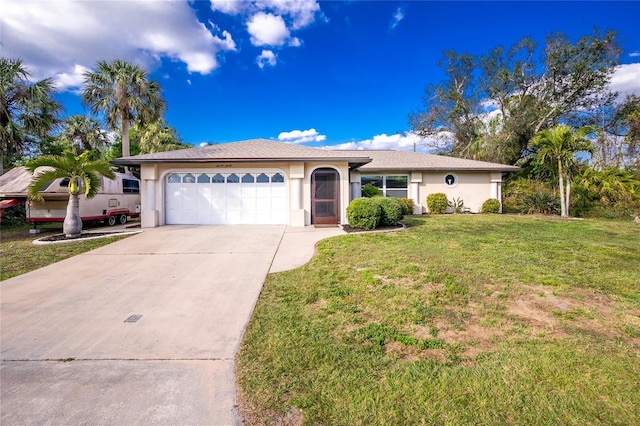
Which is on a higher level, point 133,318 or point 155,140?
point 155,140

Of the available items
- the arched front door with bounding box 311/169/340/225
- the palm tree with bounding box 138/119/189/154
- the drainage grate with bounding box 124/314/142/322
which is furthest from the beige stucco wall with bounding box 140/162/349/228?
the palm tree with bounding box 138/119/189/154

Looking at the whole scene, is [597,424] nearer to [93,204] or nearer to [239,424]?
[239,424]

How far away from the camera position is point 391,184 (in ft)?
56.5

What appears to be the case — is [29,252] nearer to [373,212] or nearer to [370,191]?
[373,212]

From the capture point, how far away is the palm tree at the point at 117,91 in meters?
16.5

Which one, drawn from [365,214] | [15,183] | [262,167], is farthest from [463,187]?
[15,183]

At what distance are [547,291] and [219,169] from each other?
11.7m

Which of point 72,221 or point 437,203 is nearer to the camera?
point 72,221

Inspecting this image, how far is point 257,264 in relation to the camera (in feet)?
20.7

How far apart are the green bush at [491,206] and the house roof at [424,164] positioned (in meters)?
1.74

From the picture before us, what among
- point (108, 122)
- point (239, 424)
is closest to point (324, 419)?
point (239, 424)

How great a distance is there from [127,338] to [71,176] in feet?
28.5

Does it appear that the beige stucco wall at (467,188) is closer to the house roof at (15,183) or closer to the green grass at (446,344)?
the green grass at (446,344)

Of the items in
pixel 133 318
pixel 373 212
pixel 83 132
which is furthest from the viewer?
pixel 83 132
